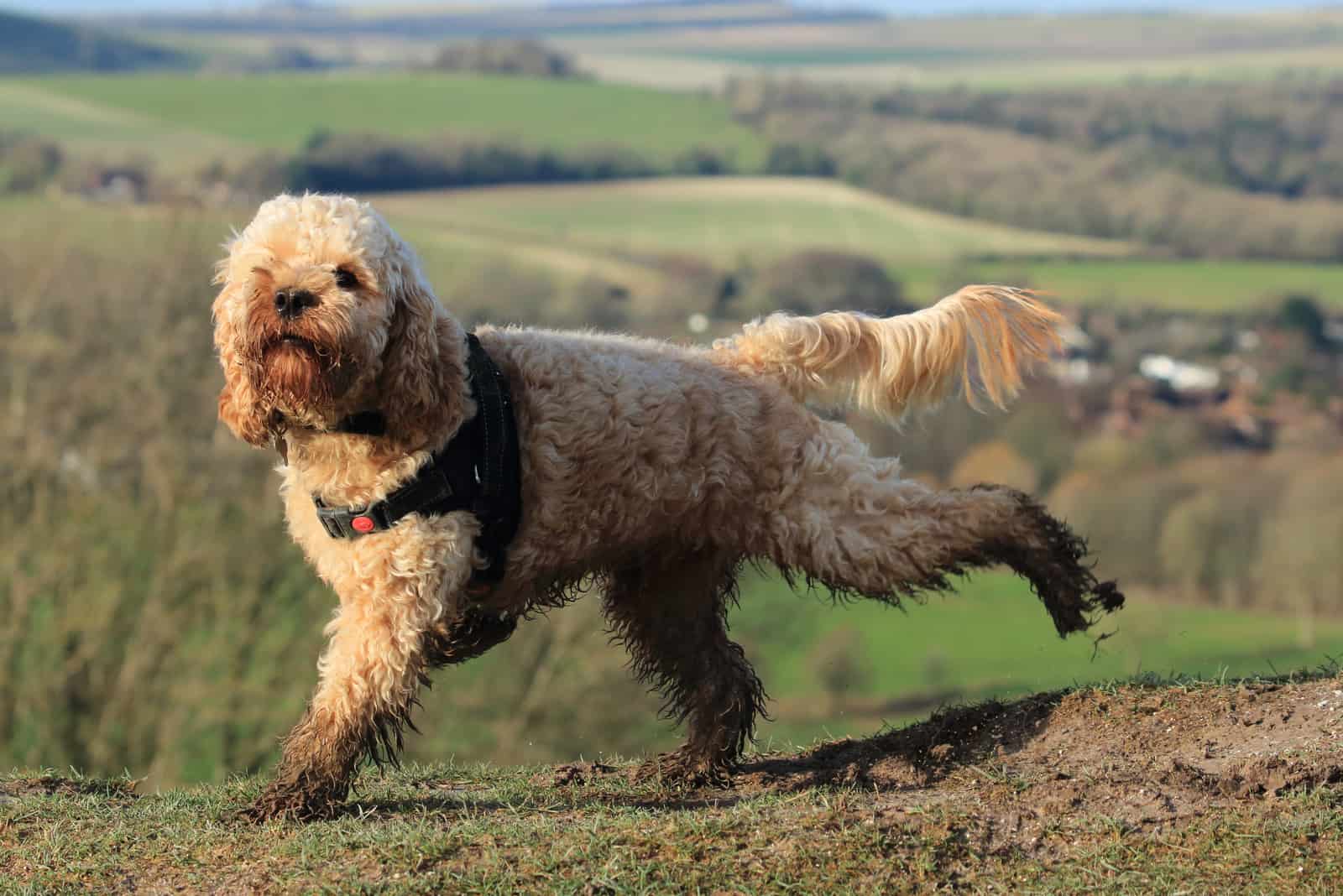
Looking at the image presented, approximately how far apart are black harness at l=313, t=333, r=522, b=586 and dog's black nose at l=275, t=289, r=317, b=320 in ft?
1.80

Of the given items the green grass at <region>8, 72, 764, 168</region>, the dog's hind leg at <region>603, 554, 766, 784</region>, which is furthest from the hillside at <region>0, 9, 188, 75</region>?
the dog's hind leg at <region>603, 554, 766, 784</region>

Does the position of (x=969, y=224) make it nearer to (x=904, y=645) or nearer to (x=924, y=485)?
(x=904, y=645)

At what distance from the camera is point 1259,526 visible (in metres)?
37.4

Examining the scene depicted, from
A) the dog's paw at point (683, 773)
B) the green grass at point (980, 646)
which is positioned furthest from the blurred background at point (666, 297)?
the dog's paw at point (683, 773)

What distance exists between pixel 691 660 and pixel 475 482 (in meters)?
1.94

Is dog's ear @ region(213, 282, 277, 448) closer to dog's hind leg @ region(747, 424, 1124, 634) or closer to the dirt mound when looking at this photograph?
dog's hind leg @ region(747, 424, 1124, 634)

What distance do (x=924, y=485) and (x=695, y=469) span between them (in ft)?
3.67

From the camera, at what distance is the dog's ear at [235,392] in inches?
231

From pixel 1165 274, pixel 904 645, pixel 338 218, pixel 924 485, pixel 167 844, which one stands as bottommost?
pixel 904 645

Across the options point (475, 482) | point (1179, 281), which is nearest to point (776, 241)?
point (1179, 281)

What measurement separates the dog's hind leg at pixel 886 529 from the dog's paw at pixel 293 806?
2.12 meters

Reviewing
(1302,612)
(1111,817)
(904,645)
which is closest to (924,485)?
(1111,817)

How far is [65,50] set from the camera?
224 feet

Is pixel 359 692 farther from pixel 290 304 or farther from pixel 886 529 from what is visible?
pixel 886 529
